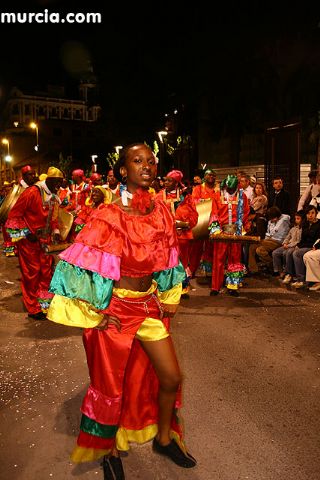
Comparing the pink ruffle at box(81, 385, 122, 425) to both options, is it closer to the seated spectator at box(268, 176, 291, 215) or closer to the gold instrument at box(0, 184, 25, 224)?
the gold instrument at box(0, 184, 25, 224)

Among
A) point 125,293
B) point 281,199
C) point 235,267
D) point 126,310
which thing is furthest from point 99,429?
point 281,199

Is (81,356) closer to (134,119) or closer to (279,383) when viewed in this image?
(279,383)

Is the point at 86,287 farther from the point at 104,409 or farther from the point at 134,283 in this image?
the point at 104,409

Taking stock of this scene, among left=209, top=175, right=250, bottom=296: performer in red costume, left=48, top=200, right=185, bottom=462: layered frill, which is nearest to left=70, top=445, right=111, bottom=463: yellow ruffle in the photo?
left=48, top=200, right=185, bottom=462: layered frill

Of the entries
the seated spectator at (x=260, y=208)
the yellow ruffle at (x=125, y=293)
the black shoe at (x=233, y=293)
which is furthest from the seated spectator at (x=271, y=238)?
the yellow ruffle at (x=125, y=293)

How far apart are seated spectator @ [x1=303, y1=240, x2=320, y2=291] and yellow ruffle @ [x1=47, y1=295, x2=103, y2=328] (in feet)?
20.6

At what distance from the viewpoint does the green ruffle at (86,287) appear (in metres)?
2.71

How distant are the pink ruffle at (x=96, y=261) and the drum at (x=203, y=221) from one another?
5257 millimetres

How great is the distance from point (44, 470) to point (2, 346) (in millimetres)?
2813

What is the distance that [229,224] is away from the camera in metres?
7.89

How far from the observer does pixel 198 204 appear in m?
8.16

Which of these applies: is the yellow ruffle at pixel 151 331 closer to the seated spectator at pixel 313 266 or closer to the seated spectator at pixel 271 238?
the seated spectator at pixel 313 266

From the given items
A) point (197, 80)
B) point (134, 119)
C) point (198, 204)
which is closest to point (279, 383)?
point (198, 204)

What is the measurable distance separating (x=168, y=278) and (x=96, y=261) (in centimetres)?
55
